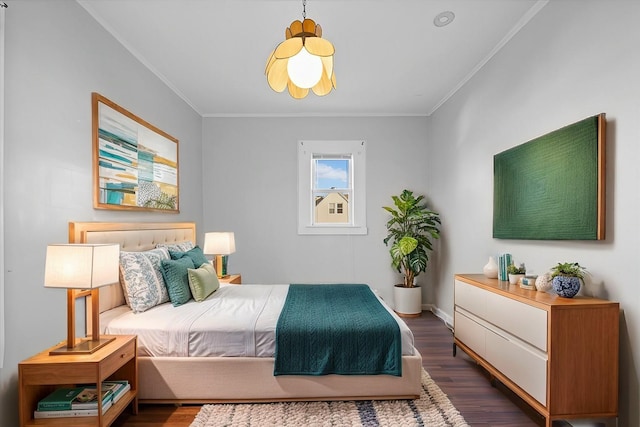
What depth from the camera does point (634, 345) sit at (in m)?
1.86

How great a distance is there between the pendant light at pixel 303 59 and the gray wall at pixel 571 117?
1.56 m

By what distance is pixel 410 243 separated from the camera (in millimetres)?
4434

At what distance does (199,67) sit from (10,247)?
2374mm

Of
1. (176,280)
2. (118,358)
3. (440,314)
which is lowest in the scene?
(440,314)

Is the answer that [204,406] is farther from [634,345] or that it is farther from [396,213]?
[396,213]

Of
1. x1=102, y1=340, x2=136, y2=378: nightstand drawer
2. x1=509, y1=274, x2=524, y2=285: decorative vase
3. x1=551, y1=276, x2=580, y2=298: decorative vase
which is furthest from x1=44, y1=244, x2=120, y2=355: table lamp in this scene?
x1=509, y1=274, x2=524, y2=285: decorative vase

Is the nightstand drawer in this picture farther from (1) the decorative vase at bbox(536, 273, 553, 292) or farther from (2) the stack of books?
(1) the decorative vase at bbox(536, 273, 553, 292)

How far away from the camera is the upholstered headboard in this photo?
93.6 inches

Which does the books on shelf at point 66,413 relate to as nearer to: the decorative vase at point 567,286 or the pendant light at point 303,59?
the pendant light at point 303,59

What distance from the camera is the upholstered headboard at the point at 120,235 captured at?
2.38m

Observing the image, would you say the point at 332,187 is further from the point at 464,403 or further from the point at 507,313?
the point at 464,403

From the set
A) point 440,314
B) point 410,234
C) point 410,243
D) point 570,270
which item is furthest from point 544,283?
point 440,314

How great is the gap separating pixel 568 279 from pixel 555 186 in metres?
0.67

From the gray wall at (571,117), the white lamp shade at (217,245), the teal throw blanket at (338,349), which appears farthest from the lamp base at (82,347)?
the gray wall at (571,117)
